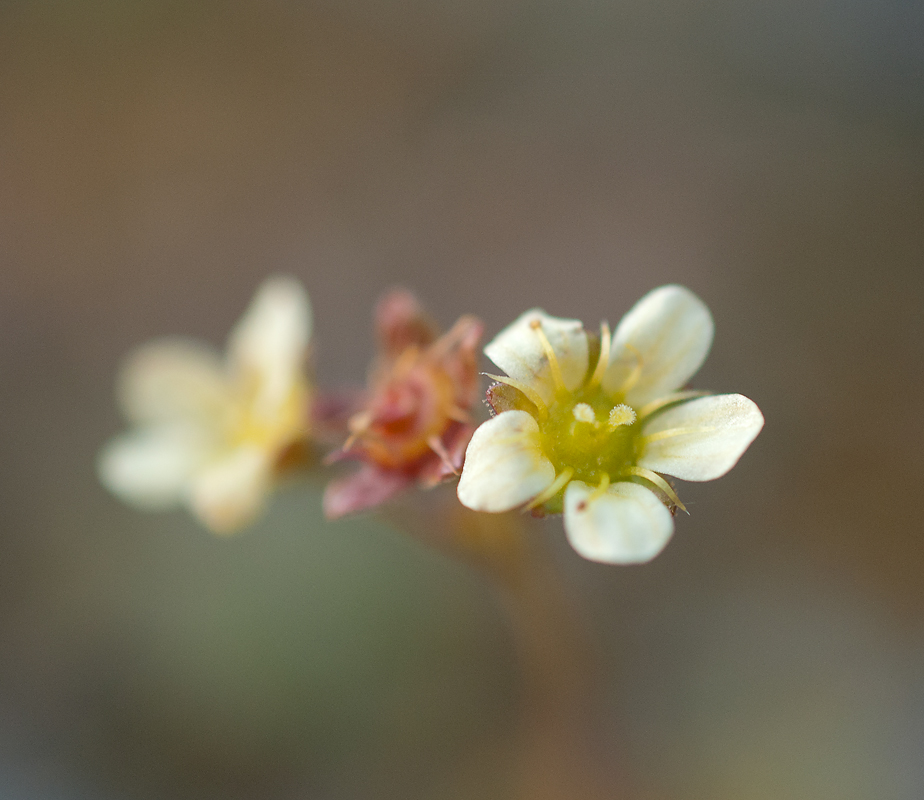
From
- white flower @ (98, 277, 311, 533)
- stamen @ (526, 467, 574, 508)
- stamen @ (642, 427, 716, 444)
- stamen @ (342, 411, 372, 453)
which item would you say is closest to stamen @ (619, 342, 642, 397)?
stamen @ (642, 427, 716, 444)

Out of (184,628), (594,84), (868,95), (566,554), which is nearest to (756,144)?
(868,95)

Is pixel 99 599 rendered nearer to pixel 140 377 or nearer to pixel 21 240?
pixel 140 377

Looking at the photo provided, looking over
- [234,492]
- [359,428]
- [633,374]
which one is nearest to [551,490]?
[633,374]

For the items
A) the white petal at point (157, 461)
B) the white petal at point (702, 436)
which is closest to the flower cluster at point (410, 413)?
the white petal at point (702, 436)

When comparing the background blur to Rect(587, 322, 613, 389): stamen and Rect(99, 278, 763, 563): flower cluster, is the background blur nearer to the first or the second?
Rect(99, 278, 763, 563): flower cluster

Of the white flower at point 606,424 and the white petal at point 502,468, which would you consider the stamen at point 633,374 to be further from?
the white petal at point 502,468

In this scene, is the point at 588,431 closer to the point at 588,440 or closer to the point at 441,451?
the point at 588,440
